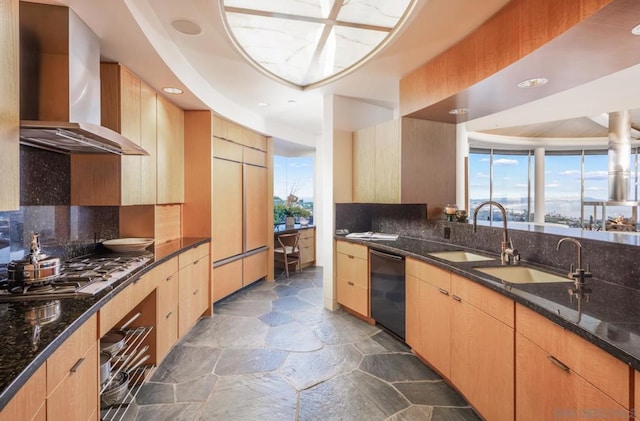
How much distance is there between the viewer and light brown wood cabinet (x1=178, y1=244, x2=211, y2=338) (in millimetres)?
2861

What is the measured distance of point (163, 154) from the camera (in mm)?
3129

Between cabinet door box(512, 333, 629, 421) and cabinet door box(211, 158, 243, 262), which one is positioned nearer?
cabinet door box(512, 333, 629, 421)

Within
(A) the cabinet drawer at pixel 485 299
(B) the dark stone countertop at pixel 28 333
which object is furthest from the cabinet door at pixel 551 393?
(B) the dark stone countertop at pixel 28 333

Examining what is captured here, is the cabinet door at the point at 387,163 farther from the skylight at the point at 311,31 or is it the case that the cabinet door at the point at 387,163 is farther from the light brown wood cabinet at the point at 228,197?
the light brown wood cabinet at the point at 228,197

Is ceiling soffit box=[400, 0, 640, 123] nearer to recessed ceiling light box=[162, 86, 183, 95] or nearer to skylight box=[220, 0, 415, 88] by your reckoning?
skylight box=[220, 0, 415, 88]

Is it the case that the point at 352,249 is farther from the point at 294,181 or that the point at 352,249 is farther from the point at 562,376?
the point at 294,181

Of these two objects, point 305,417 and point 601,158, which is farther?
point 601,158

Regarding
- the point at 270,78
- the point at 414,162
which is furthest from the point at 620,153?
the point at 270,78

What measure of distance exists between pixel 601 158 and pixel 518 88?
766cm

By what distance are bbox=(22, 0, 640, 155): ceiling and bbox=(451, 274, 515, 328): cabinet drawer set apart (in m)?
1.73

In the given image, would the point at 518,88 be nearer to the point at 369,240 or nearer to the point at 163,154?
the point at 369,240

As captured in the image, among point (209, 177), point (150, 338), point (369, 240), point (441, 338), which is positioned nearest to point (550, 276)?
point (441, 338)

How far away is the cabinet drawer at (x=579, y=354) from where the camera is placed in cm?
101

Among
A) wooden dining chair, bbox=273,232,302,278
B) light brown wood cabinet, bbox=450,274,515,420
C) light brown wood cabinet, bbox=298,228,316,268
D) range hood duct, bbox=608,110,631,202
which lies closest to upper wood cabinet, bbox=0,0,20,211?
light brown wood cabinet, bbox=450,274,515,420
